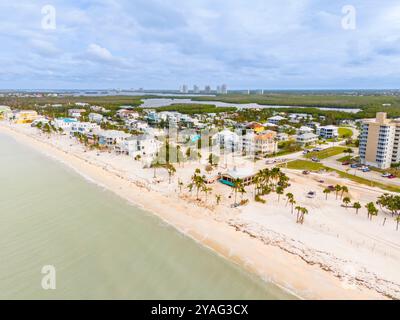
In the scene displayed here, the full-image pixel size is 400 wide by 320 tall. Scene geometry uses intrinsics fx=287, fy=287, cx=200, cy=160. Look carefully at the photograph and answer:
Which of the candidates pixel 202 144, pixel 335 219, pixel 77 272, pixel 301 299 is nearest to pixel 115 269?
pixel 77 272

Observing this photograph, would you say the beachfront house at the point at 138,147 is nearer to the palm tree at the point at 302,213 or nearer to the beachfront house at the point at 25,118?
the palm tree at the point at 302,213

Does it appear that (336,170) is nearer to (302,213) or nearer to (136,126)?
(302,213)

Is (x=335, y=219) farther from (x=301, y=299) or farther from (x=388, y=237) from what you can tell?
(x=301, y=299)

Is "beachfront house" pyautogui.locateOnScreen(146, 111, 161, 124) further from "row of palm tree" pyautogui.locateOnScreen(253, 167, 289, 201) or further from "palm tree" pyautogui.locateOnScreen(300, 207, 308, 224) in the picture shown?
"palm tree" pyautogui.locateOnScreen(300, 207, 308, 224)

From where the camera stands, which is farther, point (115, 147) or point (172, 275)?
point (115, 147)

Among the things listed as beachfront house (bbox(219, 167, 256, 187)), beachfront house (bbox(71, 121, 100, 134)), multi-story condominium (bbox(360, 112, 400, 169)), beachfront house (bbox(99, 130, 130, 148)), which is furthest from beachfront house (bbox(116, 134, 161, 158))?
multi-story condominium (bbox(360, 112, 400, 169))
